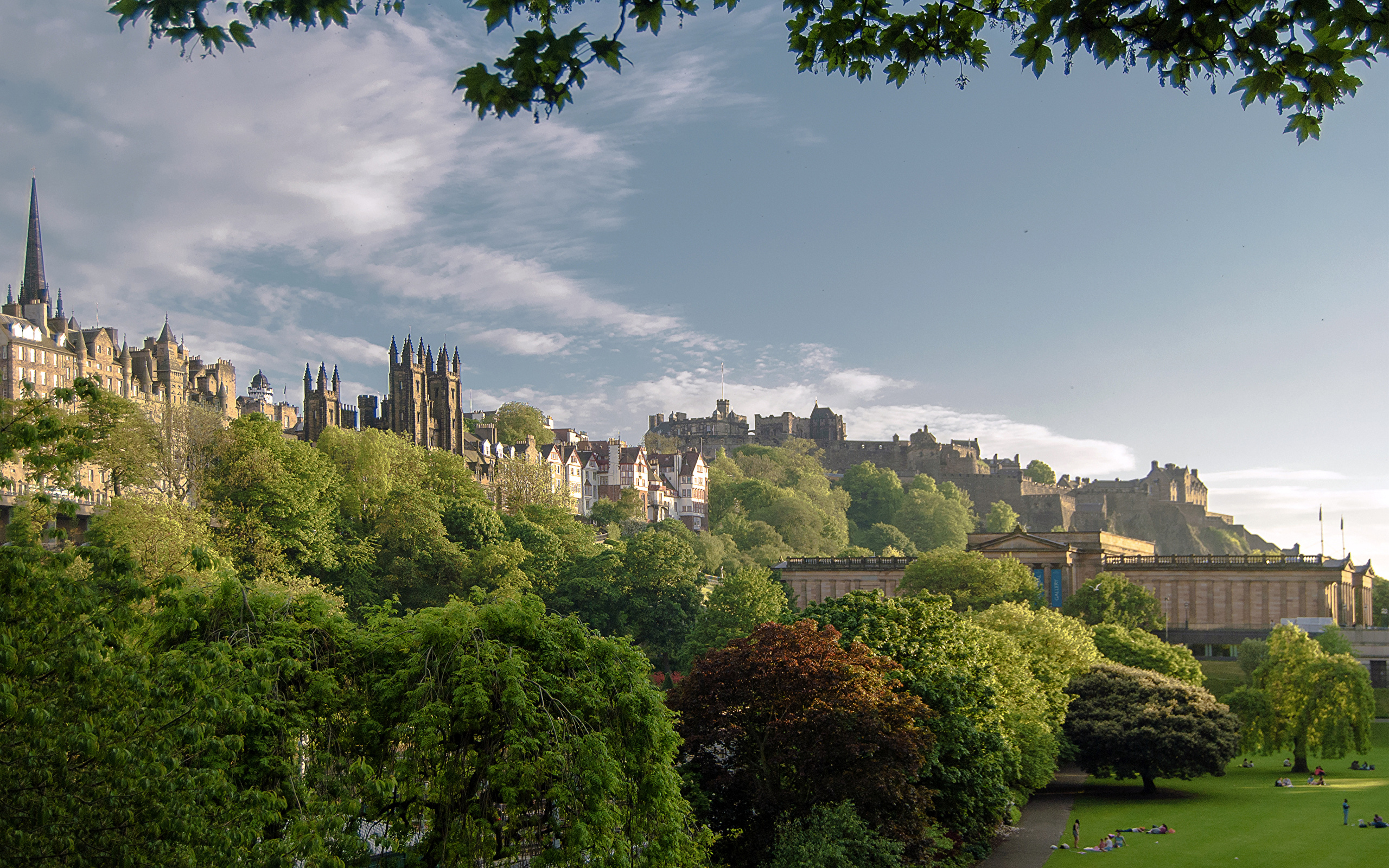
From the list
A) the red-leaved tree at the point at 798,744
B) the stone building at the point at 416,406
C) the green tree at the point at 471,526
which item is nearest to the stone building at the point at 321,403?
the stone building at the point at 416,406

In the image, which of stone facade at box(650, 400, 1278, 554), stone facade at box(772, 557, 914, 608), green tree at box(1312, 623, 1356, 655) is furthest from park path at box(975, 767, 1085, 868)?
stone facade at box(650, 400, 1278, 554)

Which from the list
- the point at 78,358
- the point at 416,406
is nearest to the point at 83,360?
the point at 78,358

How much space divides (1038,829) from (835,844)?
56.1ft

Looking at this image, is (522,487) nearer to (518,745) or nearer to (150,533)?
(150,533)

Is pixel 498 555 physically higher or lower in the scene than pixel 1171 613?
higher

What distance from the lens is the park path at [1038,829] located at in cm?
3525

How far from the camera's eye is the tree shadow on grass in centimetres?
4756

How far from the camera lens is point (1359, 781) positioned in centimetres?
4969

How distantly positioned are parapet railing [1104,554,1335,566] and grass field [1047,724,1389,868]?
3656 cm

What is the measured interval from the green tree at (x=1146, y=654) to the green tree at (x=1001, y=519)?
98320 mm

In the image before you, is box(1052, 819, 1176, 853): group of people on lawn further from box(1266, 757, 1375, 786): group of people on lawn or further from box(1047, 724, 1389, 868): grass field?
box(1266, 757, 1375, 786): group of people on lawn

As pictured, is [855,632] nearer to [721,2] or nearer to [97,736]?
[97,736]

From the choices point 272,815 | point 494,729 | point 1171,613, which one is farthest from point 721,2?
point 1171,613

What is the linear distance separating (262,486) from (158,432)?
7.87 meters
